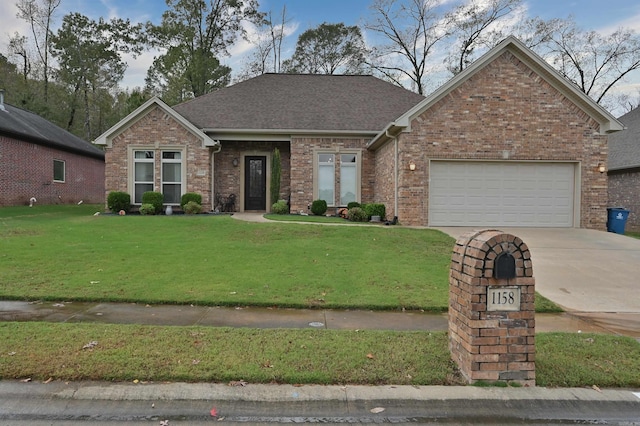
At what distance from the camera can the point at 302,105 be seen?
17.7 m

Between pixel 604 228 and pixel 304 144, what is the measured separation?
1111 cm

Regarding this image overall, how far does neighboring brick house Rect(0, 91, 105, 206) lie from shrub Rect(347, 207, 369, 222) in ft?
52.2

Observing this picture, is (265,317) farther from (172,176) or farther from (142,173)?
(142,173)

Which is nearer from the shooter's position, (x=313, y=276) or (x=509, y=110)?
(x=313, y=276)

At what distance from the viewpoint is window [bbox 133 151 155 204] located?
15.4 metres

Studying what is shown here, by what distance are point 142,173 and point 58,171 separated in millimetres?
10274

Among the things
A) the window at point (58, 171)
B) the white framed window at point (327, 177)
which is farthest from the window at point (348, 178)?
→ the window at point (58, 171)

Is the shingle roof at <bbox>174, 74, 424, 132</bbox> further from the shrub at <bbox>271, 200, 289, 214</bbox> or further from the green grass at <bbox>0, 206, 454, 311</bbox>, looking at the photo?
the green grass at <bbox>0, 206, 454, 311</bbox>

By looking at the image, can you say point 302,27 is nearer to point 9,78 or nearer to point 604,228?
point 9,78

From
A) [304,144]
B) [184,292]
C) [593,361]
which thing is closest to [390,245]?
[184,292]

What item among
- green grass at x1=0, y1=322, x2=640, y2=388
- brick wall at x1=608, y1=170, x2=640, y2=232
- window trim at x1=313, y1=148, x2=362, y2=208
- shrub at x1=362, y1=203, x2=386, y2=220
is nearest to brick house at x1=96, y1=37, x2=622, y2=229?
shrub at x1=362, y1=203, x2=386, y2=220

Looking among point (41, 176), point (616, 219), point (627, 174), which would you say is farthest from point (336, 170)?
point (41, 176)

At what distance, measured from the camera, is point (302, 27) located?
32.1 meters

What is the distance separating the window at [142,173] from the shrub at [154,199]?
0.86 m
